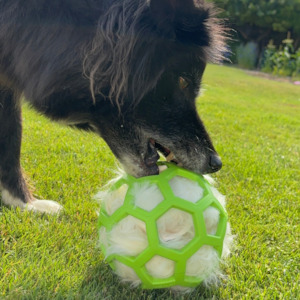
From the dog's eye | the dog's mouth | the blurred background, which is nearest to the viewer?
the dog's eye

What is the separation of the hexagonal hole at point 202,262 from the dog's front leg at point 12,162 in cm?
96

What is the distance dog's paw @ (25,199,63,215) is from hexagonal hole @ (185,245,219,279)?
3.01 feet

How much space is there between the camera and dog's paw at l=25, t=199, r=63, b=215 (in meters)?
1.95

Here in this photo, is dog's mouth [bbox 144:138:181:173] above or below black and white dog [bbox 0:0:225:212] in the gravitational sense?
below

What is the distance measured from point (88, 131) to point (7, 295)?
0.88 m

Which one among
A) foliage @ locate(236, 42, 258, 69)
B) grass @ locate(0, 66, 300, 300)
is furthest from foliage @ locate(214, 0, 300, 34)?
grass @ locate(0, 66, 300, 300)

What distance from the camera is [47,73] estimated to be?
4.97 ft

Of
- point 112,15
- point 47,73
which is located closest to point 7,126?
point 47,73

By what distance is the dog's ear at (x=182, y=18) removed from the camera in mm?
1378

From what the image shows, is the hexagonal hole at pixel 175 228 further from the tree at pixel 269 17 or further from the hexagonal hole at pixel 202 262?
the tree at pixel 269 17

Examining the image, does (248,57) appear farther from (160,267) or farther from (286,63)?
(160,267)

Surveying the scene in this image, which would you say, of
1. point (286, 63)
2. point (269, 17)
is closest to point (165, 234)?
point (286, 63)

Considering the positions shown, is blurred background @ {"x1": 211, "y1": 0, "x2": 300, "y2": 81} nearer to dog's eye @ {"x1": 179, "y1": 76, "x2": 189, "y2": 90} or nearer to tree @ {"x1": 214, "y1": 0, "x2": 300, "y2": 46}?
tree @ {"x1": 214, "y1": 0, "x2": 300, "y2": 46}

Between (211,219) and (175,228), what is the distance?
0.52 feet
